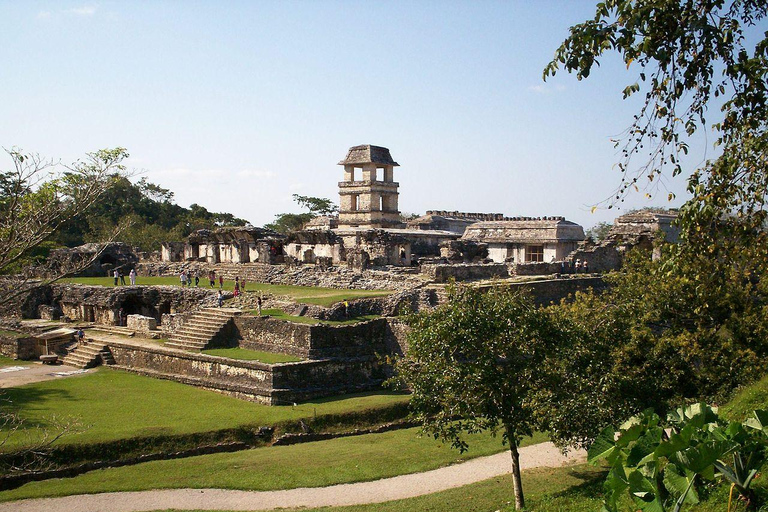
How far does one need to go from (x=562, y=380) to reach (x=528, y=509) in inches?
96.4

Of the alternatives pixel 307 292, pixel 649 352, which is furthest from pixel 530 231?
pixel 649 352

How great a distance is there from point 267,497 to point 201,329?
8960 mm

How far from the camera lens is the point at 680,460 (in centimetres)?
495

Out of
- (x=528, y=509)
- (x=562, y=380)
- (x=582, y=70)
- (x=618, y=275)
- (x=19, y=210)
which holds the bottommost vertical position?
(x=528, y=509)

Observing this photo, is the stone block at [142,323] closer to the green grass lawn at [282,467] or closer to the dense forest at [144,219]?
the green grass lawn at [282,467]

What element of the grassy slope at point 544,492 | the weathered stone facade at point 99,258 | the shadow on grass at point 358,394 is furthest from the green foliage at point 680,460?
the weathered stone facade at point 99,258

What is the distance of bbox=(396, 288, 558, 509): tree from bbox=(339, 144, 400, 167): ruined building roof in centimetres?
2930

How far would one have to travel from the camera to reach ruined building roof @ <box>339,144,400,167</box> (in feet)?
129

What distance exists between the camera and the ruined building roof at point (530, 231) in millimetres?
30531

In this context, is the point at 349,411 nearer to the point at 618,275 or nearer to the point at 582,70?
the point at 618,275

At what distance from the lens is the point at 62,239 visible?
44.6 meters

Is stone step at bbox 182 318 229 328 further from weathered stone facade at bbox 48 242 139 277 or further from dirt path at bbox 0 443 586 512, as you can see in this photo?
weathered stone facade at bbox 48 242 139 277

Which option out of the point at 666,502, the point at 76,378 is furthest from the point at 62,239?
the point at 666,502

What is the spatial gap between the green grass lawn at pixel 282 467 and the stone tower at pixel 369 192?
25.7 m
